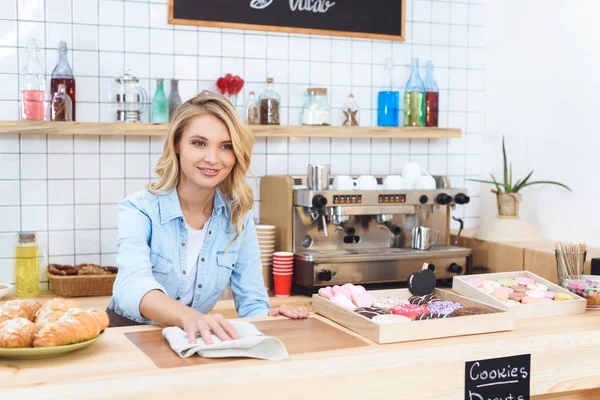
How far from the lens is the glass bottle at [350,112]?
3900 millimetres

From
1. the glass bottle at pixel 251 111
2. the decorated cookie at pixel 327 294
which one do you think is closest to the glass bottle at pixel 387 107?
the glass bottle at pixel 251 111

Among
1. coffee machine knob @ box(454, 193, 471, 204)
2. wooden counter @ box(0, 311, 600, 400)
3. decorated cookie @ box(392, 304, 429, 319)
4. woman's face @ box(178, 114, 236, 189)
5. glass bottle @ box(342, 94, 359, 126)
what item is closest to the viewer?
wooden counter @ box(0, 311, 600, 400)

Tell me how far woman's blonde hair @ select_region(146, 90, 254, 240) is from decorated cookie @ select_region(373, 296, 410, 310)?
0.55 meters

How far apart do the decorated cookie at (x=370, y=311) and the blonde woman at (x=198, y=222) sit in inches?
7.3

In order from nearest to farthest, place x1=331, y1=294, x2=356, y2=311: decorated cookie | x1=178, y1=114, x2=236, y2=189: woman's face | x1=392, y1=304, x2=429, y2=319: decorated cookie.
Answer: x1=392, y1=304, x2=429, y2=319: decorated cookie < x1=331, y1=294, x2=356, y2=311: decorated cookie < x1=178, y1=114, x2=236, y2=189: woman's face

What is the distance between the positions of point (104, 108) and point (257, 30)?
89 centimetres

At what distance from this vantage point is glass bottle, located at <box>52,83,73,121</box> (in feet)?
10.8

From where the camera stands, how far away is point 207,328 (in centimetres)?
173

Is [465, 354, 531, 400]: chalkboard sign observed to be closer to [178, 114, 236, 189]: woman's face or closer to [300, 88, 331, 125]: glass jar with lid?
[178, 114, 236, 189]: woman's face

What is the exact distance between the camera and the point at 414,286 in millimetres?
2199

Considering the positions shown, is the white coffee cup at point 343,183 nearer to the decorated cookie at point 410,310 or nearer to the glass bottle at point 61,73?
the glass bottle at point 61,73

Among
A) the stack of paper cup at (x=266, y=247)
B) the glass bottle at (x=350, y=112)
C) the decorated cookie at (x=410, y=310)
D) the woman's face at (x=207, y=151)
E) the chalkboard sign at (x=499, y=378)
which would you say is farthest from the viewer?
the glass bottle at (x=350, y=112)

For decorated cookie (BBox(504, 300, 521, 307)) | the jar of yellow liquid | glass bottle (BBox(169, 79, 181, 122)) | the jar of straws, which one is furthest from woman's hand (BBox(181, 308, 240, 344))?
glass bottle (BBox(169, 79, 181, 122))

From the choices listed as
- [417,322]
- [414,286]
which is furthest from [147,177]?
[417,322]
